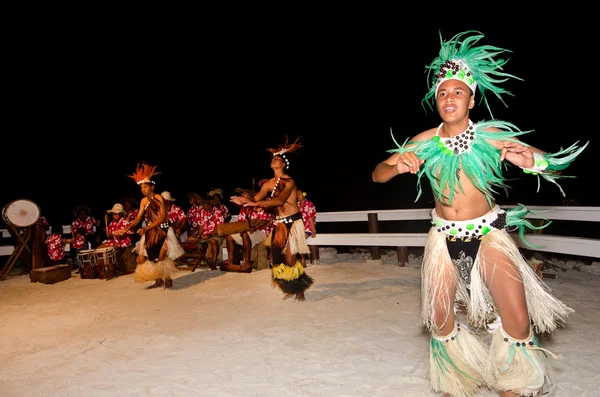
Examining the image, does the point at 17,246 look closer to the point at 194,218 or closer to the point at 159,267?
the point at 194,218

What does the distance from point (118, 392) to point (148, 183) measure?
11.9 feet

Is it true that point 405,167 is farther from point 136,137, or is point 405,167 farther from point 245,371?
point 136,137

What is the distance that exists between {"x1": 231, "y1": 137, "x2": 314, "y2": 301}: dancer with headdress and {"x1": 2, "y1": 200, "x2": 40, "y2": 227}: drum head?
4.89m

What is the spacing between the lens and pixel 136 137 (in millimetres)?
17984

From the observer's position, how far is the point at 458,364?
2.26 meters

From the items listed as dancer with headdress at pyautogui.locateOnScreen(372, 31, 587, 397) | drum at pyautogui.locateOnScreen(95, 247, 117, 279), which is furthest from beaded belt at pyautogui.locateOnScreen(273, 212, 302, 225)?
drum at pyautogui.locateOnScreen(95, 247, 117, 279)

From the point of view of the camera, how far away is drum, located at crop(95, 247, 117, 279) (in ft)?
22.5

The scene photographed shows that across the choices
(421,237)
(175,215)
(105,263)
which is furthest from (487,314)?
(105,263)

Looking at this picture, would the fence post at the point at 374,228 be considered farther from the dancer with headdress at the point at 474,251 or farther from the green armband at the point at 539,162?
the green armband at the point at 539,162

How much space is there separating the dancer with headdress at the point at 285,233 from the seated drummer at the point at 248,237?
5.85 feet

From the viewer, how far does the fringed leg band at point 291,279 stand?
15.8ft

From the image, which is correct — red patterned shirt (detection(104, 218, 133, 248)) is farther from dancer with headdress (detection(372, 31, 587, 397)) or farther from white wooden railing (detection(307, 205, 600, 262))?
dancer with headdress (detection(372, 31, 587, 397))

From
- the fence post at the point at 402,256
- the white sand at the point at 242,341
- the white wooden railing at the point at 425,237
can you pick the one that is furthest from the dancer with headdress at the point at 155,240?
the fence post at the point at 402,256

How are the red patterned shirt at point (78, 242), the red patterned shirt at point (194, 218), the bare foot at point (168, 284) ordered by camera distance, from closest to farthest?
1. the bare foot at point (168, 284)
2. the red patterned shirt at point (194, 218)
3. the red patterned shirt at point (78, 242)
